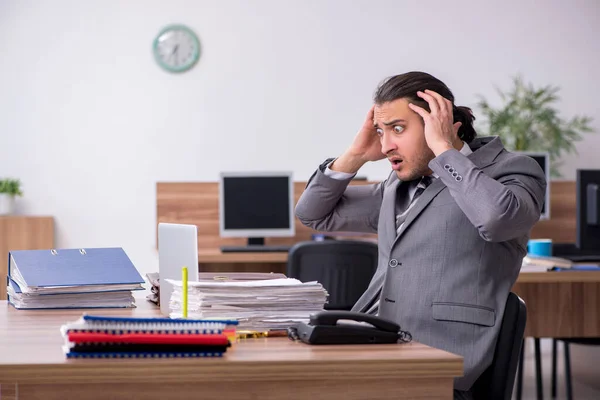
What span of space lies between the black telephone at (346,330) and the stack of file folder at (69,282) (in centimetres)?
68

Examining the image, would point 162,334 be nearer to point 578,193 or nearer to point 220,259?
point 220,259

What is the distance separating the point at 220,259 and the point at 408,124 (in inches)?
92.2

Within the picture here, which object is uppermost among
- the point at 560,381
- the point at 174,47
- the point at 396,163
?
the point at 174,47

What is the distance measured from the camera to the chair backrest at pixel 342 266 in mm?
3670

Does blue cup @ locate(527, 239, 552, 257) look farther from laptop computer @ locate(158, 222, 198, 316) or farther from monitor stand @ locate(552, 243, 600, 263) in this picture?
laptop computer @ locate(158, 222, 198, 316)

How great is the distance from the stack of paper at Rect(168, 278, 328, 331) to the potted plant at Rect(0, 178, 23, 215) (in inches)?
189

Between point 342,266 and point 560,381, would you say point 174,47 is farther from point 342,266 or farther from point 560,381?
point 560,381

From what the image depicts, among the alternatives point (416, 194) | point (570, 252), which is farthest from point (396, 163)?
point (570, 252)

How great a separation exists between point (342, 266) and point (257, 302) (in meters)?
2.25

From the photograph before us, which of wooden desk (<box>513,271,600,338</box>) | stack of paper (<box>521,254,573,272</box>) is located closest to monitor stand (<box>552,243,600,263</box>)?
stack of paper (<box>521,254,573,272</box>)

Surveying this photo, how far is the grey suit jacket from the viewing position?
66.1 inches

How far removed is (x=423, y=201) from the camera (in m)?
1.85

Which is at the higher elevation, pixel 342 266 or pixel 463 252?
pixel 463 252

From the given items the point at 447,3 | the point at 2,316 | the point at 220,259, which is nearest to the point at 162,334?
the point at 2,316
